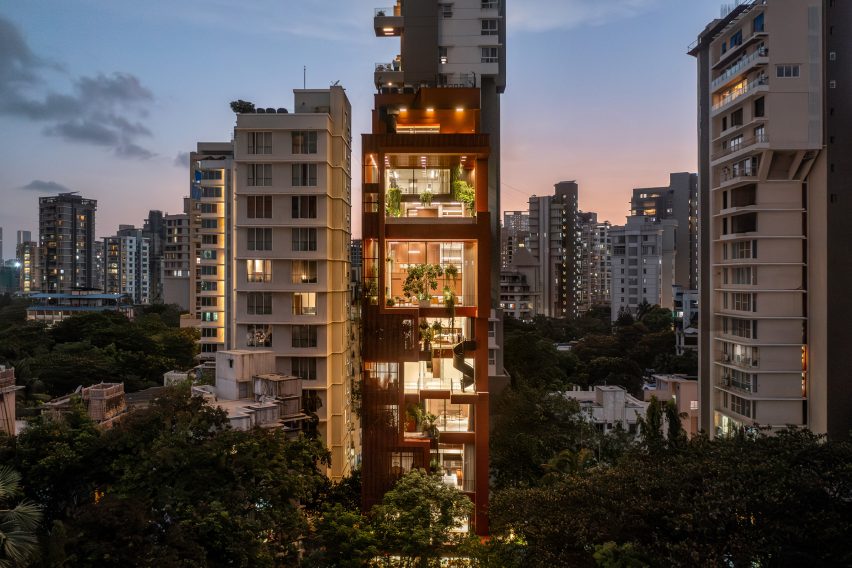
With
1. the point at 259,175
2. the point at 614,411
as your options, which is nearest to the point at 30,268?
the point at 259,175

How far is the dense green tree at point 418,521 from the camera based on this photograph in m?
12.7

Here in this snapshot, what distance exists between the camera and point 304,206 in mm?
26250

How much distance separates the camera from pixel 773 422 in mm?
27656

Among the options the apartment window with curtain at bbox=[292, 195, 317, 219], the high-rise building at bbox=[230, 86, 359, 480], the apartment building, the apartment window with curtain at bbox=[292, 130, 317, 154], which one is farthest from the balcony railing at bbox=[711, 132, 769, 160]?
the apartment building

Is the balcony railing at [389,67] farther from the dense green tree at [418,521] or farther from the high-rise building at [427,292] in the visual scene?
the dense green tree at [418,521]

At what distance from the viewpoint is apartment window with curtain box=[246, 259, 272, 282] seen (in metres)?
26.4

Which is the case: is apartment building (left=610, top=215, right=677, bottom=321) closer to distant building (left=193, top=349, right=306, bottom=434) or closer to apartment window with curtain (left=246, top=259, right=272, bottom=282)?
apartment window with curtain (left=246, top=259, right=272, bottom=282)

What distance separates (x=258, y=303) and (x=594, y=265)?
114107mm

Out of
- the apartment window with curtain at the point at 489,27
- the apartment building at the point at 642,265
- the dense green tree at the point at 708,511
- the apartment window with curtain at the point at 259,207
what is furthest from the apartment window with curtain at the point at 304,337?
the apartment building at the point at 642,265

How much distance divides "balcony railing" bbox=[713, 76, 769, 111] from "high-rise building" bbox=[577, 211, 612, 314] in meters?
91.8

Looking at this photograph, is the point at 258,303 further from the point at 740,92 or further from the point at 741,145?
the point at 740,92

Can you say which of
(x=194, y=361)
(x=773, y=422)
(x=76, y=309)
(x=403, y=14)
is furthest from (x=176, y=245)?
(x=773, y=422)

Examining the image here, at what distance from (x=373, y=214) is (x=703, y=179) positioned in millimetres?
25238

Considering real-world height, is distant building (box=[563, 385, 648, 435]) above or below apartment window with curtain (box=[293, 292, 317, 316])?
below
